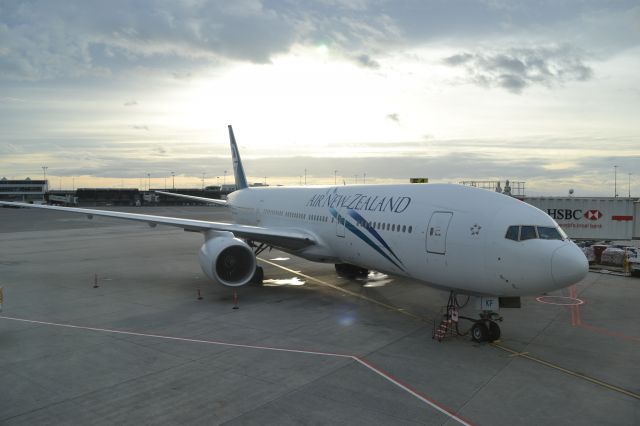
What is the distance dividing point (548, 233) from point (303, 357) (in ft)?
22.1

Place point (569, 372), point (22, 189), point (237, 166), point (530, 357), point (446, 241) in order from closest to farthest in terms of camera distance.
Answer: point (569, 372), point (530, 357), point (446, 241), point (237, 166), point (22, 189)

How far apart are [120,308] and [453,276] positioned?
1133 centimetres

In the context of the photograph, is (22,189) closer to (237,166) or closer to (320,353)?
(237,166)

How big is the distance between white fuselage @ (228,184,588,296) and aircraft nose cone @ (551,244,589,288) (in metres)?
0.02

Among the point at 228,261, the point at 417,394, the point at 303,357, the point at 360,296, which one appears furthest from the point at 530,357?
the point at 228,261

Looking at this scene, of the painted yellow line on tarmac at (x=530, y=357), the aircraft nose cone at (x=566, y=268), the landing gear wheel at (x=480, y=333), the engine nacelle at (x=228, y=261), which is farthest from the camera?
the engine nacelle at (x=228, y=261)

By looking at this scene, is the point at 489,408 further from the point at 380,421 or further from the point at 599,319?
the point at 599,319

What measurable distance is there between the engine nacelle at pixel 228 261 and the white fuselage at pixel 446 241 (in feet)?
9.67

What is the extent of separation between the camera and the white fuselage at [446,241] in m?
10.9

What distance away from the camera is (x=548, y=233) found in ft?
37.1

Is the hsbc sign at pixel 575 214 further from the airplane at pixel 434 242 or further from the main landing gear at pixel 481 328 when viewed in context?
the main landing gear at pixel 481 328

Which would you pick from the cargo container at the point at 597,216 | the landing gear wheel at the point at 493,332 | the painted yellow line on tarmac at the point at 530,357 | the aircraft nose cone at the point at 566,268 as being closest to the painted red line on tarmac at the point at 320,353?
the painted yellow line on tarmac at the point at 530,357

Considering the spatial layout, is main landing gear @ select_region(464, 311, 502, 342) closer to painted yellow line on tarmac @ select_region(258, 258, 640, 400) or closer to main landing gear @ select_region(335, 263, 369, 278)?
painted yellow line on tarmac @ select_region(258, 258, 640, 400)

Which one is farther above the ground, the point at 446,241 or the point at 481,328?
the point at 446,241
